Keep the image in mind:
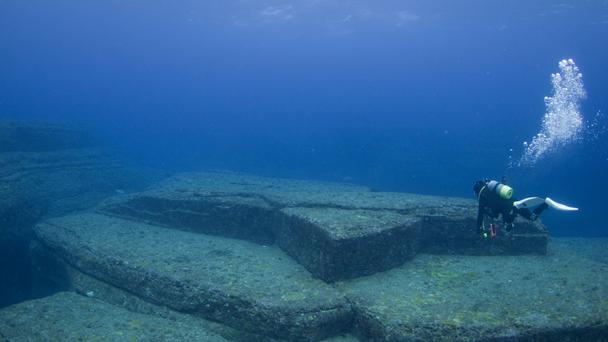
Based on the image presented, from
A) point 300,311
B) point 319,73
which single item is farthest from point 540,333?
point 319,73

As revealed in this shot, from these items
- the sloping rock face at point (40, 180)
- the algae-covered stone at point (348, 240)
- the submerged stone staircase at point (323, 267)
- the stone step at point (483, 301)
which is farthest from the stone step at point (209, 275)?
the sloping rock face at point (40, 180)

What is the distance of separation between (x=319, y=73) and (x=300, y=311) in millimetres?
114261

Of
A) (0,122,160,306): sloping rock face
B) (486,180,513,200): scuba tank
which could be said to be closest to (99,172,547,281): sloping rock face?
(486,180,513,200): scuba tank

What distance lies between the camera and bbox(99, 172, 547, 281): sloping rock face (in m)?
5.41

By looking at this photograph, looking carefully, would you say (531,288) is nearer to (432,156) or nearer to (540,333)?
(540,333)

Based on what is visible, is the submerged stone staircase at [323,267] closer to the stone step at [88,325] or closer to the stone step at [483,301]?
the stone step at [483,301]

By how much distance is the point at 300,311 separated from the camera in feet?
15.0

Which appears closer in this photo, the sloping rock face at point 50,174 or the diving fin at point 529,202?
the diving fin at point 529,202

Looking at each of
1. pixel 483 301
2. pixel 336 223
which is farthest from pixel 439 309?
pixel 336 223

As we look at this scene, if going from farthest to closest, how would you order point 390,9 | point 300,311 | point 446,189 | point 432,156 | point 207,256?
point 432,156
point 390,9
point 446,189
point 207,256
point 300,311

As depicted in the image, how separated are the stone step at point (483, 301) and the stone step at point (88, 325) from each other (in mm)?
2025

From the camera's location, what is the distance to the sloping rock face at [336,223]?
5410mm

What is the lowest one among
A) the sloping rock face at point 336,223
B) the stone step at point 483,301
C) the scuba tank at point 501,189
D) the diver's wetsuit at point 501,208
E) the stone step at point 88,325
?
the stone step at point 88,325

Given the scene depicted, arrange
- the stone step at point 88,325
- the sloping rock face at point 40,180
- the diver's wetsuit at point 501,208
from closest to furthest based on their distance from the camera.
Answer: the stone step at point 88,325 < the diver's wetsuit at point 501,208 < the sloping rock face at point 40,180
